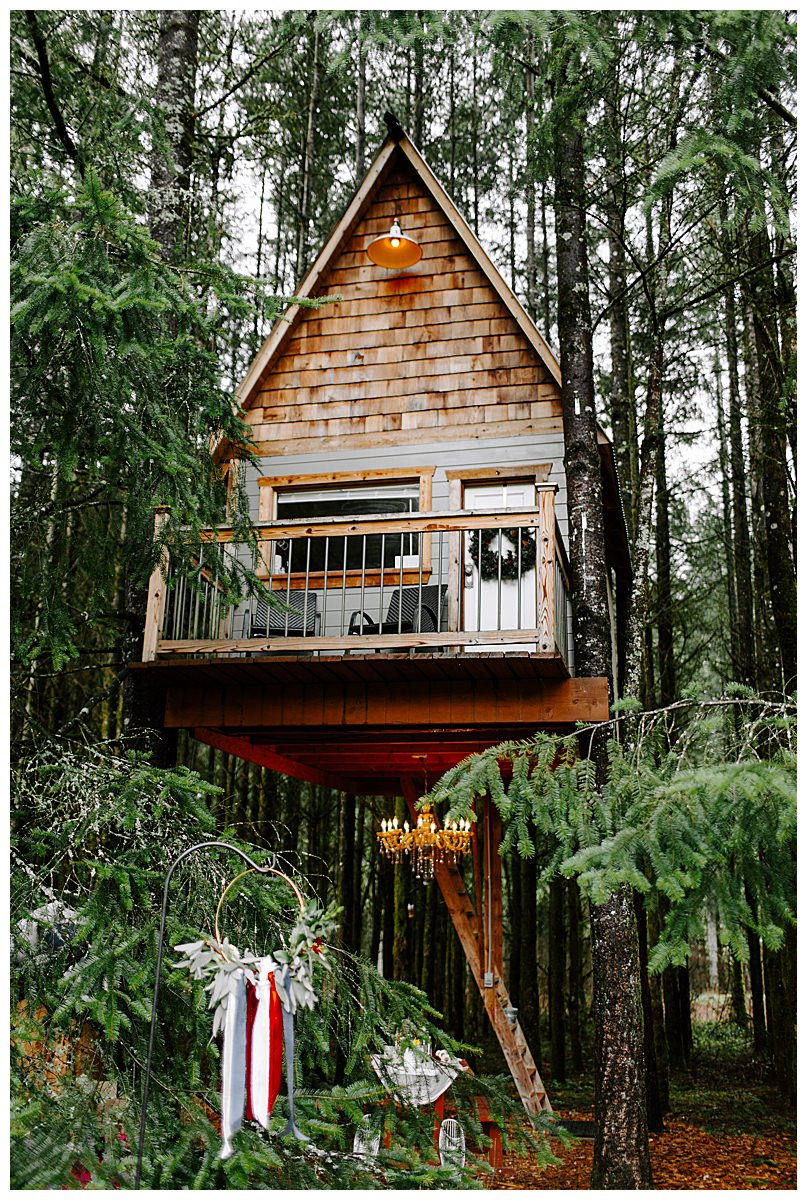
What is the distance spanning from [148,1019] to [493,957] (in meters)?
5.55

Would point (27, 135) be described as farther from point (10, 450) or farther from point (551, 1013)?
point (551, 1013)

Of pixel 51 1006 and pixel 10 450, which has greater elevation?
pixel 10 450

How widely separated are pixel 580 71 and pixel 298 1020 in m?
5.88

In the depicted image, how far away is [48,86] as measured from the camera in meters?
5.21

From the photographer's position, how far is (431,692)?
6520 mm

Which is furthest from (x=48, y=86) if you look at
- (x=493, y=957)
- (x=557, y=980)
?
(x=557, y=980)

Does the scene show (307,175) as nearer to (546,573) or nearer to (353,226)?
(353,226)

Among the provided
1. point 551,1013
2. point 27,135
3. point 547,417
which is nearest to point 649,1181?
point 547,417

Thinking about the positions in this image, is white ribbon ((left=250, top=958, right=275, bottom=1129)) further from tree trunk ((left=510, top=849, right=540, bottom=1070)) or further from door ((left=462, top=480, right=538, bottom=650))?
tree trunk ((left=510, top=849, right=540, bottom=1070))

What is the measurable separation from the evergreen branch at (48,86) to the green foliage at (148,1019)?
3.38m

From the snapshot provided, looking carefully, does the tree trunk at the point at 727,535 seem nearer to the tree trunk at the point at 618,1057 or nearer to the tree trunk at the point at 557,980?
the tree trunk at the point at 557,980

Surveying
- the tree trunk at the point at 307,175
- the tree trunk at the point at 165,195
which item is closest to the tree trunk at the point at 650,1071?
the tree trunk at the point at 165,195

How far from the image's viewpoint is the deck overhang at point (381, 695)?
6.27 m

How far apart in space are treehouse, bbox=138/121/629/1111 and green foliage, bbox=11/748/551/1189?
2140mm
